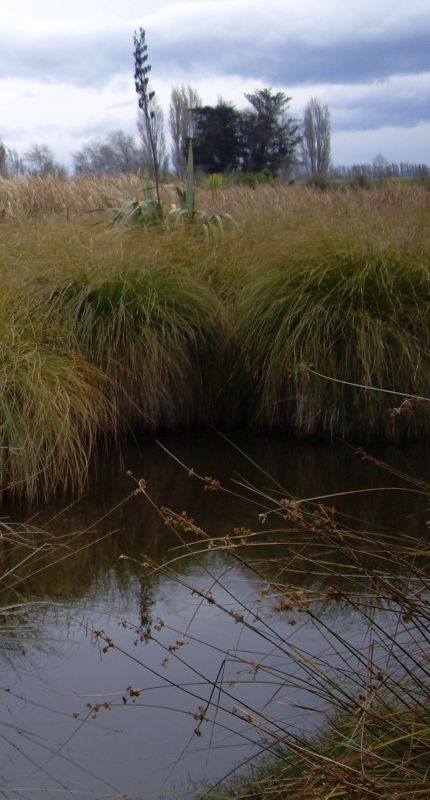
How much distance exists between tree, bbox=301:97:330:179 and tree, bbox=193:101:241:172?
4.78 ft

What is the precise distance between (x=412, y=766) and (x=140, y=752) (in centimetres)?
80

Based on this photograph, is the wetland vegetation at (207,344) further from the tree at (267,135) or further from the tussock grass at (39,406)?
the tree at (267,135)

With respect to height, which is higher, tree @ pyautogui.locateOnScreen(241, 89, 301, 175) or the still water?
tree @ pyautogui.locateOnScreen(241, 89, 301, 175)

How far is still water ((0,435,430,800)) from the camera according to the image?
94.8 inches

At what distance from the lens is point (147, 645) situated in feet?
10.2

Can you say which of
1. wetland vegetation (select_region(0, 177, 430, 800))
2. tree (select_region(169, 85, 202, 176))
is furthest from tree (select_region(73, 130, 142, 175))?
wetland vegetation (select_region(0, 177, 430, 800))

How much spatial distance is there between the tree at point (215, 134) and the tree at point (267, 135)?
231 millimetres

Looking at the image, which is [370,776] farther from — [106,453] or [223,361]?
[223,361]

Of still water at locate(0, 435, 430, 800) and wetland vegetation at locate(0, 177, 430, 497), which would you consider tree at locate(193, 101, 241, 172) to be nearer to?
wetland vegetation at locate(0, 177, 430, 497)

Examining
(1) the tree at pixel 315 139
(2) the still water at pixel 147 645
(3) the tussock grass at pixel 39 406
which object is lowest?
(2) the still water at pixel 147 645

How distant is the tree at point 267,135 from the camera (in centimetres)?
1903

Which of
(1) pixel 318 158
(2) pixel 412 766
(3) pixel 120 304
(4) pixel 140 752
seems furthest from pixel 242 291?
(1) pixel 318 158

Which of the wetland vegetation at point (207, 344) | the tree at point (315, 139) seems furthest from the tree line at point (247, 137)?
the wetland vegetation at point (207, 344)

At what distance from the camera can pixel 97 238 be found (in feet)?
21.1
